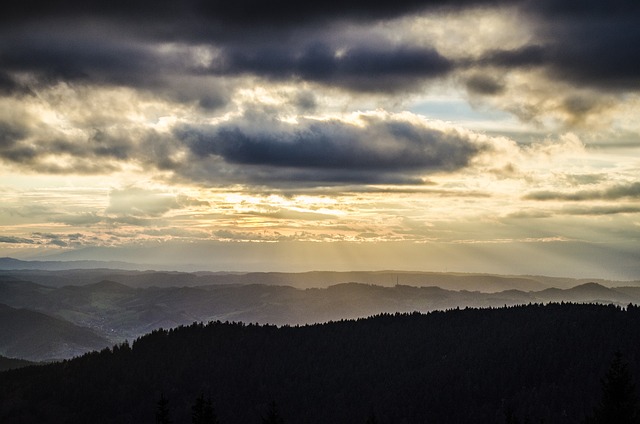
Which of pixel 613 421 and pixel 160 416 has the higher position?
pixel 613 421

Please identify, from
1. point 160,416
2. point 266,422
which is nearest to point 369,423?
point 266,422

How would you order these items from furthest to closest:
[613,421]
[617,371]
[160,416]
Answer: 1. [160,416]
2. [617,371]
3. [613,421]

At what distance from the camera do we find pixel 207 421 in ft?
285

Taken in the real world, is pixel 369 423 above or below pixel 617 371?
below

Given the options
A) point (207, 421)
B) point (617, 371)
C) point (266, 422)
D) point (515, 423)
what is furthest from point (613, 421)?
point (207, 421)

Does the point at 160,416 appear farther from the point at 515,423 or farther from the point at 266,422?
the point at 515,423

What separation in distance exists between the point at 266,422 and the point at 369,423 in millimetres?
15466

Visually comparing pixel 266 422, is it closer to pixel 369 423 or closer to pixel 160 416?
pixel 369 423

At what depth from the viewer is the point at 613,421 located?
2965 inches

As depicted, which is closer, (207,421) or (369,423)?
(207,421)

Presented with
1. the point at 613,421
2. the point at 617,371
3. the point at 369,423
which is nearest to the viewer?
the point at 613,421

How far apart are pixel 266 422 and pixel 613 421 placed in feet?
125

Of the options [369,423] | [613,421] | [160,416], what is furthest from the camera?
[160,416]

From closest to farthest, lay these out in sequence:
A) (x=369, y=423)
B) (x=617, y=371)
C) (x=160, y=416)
Result: (x=617, y=371)
(x=369, y=423)
(x=160, y=416)
